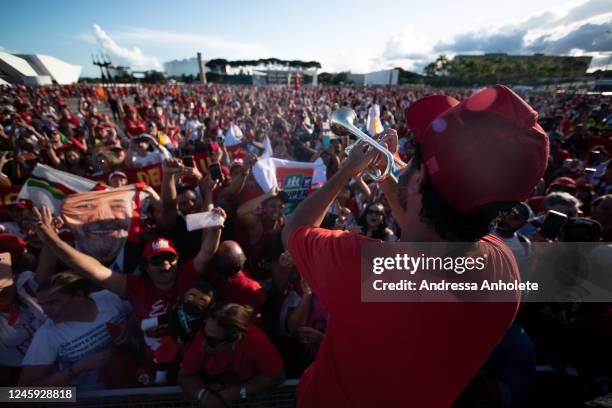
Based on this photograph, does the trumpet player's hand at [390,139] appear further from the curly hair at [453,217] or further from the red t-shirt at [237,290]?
the red t-shirt at [237,290]

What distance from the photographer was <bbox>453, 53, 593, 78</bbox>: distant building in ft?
128

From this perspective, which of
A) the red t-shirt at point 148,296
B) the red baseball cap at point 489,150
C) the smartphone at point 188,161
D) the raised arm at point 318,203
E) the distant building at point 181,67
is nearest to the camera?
the red baseball cap at point 489,150

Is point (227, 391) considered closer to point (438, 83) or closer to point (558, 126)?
point (558, 126)

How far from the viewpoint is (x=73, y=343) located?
221 cm

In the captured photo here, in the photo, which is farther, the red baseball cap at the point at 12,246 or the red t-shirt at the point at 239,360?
the red baseball cap at the point at 12,246

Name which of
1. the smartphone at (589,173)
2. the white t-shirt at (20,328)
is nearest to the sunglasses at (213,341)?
the white t-shirt at (20,328)

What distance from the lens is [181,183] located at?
415 cm

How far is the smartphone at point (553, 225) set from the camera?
2.67 meters

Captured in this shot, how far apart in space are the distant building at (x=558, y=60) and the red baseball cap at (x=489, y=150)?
4560 cm

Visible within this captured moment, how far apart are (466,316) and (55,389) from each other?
9.00 ft

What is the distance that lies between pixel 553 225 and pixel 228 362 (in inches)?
122

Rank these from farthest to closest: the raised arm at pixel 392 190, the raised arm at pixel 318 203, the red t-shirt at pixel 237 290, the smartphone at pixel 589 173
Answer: the smartphone at pixel 589 173 → the red t-shirt at pixel 237 290 → the raised arm at pixel 392 190 → the raised arm at pixel 318 203

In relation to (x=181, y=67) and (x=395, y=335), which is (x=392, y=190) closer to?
(x=395, y=335)

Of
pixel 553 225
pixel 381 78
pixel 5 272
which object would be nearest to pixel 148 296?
pixel 5 272
